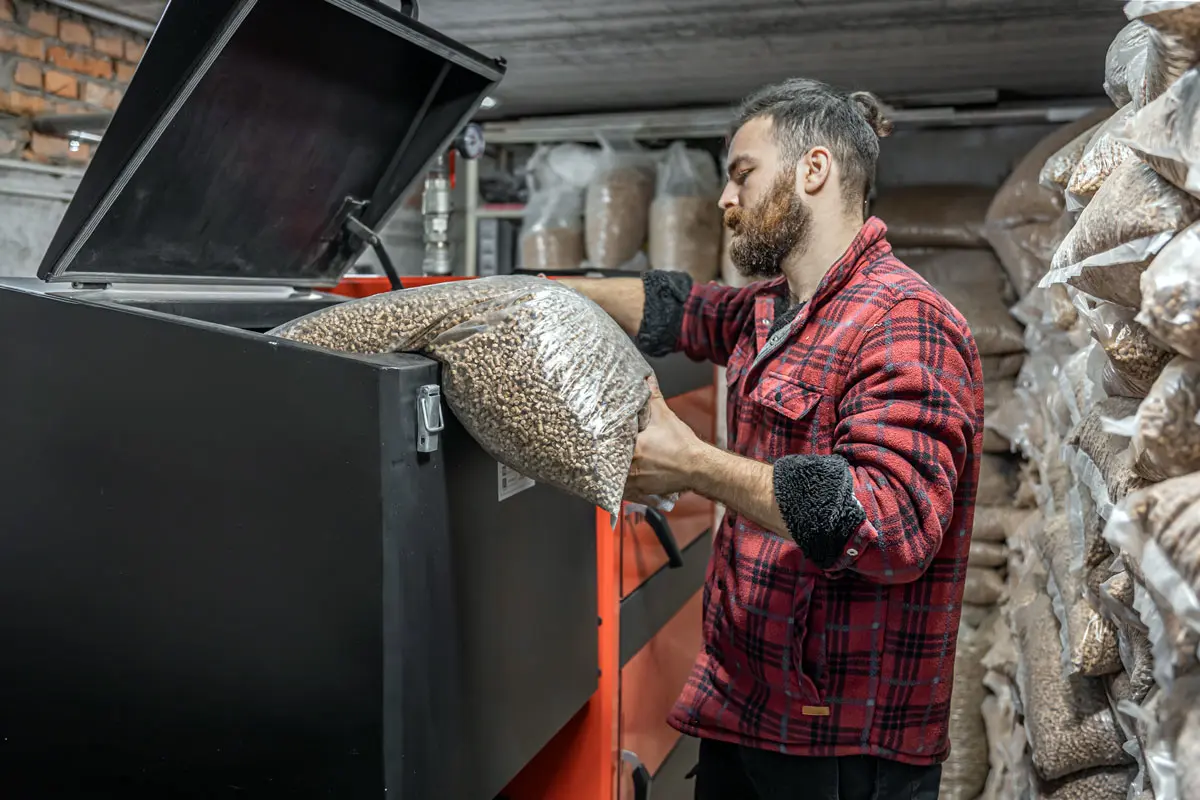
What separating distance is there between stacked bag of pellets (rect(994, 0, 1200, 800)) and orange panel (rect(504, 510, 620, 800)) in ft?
2.10

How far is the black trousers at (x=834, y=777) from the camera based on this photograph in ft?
4.17

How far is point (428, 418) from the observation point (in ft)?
2.94

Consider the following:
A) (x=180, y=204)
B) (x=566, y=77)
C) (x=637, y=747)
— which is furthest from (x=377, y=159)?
(x=566, y=77)

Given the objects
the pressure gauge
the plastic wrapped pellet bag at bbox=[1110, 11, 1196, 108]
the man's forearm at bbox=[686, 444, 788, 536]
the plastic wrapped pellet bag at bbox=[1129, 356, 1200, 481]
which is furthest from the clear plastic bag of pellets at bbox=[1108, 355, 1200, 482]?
the pressure gauge

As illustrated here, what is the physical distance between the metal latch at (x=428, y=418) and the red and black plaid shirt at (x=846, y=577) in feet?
1.51

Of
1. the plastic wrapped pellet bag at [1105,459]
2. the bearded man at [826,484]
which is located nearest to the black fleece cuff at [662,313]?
the bearded man at [826,484]

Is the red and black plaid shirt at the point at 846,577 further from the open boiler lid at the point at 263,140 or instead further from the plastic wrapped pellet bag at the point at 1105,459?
the open boiler lid at the point at 263,140

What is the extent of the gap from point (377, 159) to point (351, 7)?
0.39 metres

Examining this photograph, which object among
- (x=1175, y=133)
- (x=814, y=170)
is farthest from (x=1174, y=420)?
(x=814, y=170)

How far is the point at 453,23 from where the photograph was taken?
2.24 metres

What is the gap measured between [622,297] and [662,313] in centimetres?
7

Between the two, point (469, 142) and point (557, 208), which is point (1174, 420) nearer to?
point (469, 142)

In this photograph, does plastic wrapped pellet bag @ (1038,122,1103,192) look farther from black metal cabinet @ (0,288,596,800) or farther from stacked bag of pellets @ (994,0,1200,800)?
black metal cabinet @ (0,288,596,800)

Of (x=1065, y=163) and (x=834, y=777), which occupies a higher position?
(x=1065, y=163)
